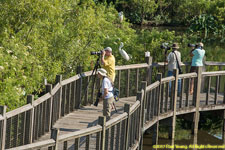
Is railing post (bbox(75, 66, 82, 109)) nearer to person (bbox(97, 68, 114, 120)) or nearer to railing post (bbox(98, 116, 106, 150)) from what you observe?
person (bbox(97, 68, 114, 120))

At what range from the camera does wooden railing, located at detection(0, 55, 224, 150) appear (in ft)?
25.4

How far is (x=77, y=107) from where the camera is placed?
40.2ft

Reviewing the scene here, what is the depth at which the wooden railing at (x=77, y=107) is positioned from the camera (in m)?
7.75

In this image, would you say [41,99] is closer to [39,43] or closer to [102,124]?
[102,124]

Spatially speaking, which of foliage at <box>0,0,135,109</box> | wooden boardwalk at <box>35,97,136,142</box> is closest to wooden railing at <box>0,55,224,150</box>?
wooden boardwalk at <box>35,97,136,142</box>

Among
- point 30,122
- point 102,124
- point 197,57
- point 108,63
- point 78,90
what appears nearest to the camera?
point 102,124

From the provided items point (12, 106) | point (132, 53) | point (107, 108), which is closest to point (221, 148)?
point (132, 53)

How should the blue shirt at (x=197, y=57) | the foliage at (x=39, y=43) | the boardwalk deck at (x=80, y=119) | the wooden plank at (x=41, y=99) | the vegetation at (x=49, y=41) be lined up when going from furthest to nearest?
the blue shirt at (x=197, y=57), the vegetation at (x=49, y=41), the foliage at (x=39, y=43), the boardwalk deck at (x=80, y=119), the wooden plank at (x=41, y=99)

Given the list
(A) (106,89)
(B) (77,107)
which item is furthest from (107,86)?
(B) (77,107)

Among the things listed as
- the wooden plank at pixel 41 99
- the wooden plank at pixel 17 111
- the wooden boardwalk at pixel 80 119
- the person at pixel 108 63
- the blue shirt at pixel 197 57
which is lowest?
the wooden boardwalk at pixel 80 119

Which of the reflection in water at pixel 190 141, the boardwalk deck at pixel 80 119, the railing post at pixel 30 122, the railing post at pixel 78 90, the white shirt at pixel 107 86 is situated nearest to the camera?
the railing post at pixel 30 122

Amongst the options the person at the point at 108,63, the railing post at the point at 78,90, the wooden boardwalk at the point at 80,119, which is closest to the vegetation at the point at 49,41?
the railing post at the point at 78,90

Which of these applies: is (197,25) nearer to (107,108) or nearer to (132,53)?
(132,53)

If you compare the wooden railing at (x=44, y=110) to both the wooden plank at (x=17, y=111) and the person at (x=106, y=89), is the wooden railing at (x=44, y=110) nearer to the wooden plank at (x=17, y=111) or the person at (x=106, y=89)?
the wooden plank at (x=17, y=111)
